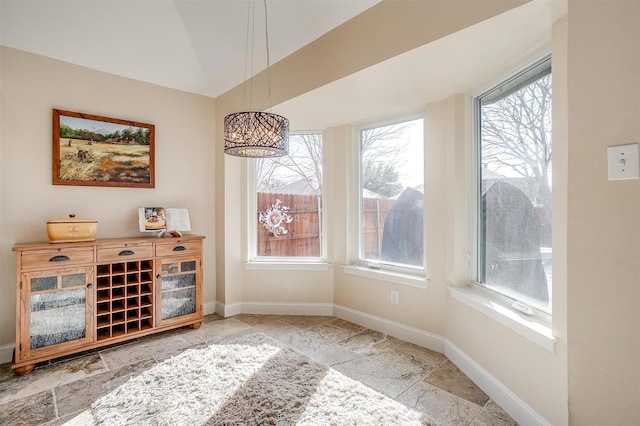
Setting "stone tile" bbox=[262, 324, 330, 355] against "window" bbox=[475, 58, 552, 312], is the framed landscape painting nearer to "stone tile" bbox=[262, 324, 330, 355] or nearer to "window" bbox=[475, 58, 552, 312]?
"stone tile" bbox=[262, 324, 330, 355]

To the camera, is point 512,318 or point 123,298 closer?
point 512,318

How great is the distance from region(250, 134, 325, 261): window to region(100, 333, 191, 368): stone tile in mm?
1248

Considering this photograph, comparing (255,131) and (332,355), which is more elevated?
(255,131)

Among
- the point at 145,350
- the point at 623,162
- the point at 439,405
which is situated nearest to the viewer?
the point at 623,162

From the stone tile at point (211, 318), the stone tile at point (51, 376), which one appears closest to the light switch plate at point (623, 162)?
the stone tile at point (51, 376)

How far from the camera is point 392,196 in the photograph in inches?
125

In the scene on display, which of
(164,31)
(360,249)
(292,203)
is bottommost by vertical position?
(360,249)

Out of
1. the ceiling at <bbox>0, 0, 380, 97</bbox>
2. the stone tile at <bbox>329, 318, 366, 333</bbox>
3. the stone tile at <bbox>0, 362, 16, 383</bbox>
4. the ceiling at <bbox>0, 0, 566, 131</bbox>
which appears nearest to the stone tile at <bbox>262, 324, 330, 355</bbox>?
the stone tile at <bbox>329, 318, 366, 333</bbox>

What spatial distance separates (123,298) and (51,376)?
0.68 m

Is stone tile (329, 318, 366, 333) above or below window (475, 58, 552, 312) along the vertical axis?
below

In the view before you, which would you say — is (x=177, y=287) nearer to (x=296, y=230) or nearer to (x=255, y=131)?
(x=296, y=230)

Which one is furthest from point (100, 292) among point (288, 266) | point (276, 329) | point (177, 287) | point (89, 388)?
point (288, 266)

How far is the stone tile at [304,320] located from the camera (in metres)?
3.24

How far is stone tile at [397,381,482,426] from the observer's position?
1.80 meters
